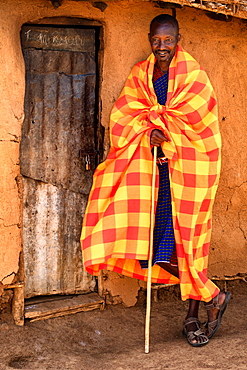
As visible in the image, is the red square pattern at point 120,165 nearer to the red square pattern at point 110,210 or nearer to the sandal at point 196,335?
the red square pattern at point 110,210

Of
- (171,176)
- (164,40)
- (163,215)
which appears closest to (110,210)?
(163,215)

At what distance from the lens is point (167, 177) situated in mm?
3869

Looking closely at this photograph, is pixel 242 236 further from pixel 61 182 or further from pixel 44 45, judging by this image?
pixel 44 45

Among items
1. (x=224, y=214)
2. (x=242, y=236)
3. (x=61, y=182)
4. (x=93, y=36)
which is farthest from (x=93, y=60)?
(x=242, y=236)

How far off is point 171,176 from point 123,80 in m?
1.02

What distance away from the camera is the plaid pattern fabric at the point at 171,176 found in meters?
3.72

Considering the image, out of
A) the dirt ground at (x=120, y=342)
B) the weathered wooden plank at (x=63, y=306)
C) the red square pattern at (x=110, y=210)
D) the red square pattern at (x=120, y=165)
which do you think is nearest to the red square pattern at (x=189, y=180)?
the red square pattern at (x=120, y=165)

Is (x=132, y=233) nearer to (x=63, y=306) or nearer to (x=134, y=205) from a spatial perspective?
(x=134, y=205)

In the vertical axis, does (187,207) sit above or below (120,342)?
above

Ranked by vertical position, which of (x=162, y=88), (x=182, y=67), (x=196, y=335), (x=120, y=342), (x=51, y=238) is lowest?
(x=120, y=342)

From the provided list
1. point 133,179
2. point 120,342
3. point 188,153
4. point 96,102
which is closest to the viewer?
point 188,153

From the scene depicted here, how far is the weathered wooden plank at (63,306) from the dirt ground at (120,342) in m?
0.05

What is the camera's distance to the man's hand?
374 centimetres

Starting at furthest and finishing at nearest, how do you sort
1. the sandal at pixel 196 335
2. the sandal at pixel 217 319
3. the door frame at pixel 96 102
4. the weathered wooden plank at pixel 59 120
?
the weathered wooden plank at pixel 59 120
the door frame at pixel 96 102
the sandal at pixel 217 319
the sandal at pixel 196 335
